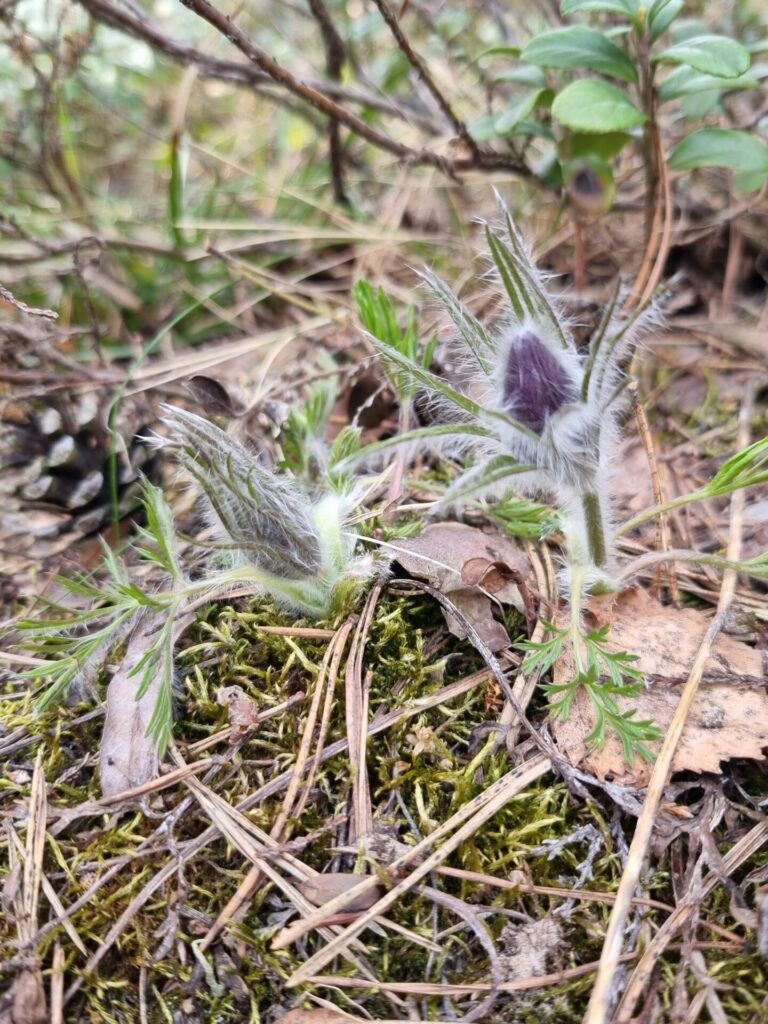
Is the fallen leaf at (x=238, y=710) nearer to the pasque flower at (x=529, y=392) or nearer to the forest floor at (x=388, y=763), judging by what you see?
the forest floor at (x=388, y=763)

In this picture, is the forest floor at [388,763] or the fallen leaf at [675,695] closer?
the forest floor at [388,763]

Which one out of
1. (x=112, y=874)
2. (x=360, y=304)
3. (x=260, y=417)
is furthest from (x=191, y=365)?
(x=112, y=874)

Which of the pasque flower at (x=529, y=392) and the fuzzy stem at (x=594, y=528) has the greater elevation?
the pasque flower at (x=529, y=392)

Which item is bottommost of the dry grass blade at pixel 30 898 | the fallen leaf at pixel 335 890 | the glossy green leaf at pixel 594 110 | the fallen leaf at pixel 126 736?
the dry grass blade at pixel 30 898

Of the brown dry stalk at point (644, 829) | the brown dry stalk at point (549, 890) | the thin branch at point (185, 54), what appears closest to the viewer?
the brown dry stalk at point (644, 829)

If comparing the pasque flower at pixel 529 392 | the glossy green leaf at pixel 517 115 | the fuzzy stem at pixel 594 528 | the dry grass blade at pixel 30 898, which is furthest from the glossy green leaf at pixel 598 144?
the dry grass blade at pixel 30 898

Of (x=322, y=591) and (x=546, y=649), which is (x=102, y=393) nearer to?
(x=322, y=591)

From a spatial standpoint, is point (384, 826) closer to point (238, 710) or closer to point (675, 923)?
point (238, 710)

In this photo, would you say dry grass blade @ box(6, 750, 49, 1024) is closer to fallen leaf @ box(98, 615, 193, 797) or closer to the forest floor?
the forest floor
